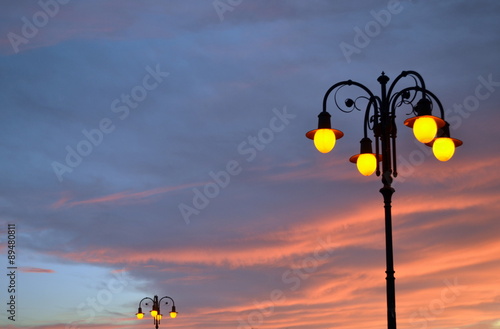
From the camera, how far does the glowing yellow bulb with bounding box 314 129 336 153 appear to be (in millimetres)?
11828

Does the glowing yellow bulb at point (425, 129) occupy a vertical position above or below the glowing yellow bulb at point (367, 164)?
above

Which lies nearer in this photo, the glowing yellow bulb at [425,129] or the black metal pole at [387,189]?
the black metal pole at [387,189]

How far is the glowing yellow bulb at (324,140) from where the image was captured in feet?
38.8

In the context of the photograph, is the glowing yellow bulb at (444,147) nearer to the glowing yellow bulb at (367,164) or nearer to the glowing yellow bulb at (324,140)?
the glowing yellow bulb at (367,164)

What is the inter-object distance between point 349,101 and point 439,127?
193 cm

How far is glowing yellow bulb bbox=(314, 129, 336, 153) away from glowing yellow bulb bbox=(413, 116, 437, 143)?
1507 mm

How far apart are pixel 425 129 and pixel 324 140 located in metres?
1.77

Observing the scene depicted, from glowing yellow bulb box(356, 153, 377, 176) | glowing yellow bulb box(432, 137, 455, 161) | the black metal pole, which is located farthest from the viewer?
glowing yellow bulb box(356, 153, 377, 176)

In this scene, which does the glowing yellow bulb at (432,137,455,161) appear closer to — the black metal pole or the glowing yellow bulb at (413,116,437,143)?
the glowing yellow bulb at (413,116,437,143)

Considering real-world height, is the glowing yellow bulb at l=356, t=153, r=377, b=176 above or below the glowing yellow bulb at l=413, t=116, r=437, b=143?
below

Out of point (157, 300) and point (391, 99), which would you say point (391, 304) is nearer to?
point (391, 99)

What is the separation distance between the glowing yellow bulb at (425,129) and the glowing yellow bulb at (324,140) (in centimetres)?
151

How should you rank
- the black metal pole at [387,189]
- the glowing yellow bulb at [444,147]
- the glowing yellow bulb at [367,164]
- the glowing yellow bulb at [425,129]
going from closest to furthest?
the black metal pole at [387,189] < the glowing yellow bulb at [425,129] < the glowing yellow bulb at [444,147] < the glowing yellow bulb at [367,164]

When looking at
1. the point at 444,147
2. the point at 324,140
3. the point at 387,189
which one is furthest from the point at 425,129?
the point at 324,140
